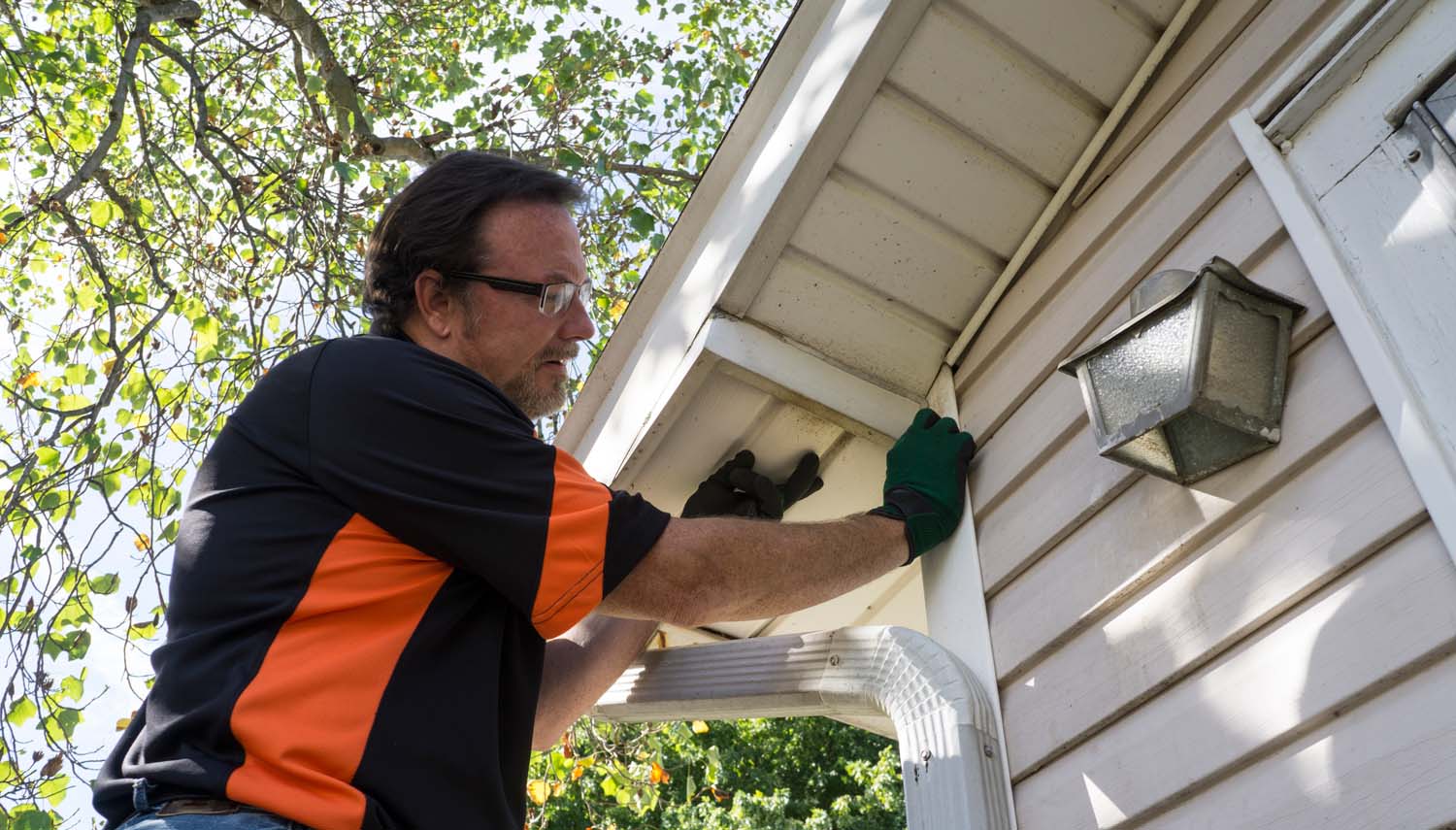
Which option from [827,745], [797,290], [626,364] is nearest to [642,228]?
Answer: [626,364]

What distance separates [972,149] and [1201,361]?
3.01ft

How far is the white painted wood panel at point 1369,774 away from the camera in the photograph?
1211 millimetres

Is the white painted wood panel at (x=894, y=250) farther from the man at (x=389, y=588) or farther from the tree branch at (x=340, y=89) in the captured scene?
the tree branch at (x=340, y=89)

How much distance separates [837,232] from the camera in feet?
7.73

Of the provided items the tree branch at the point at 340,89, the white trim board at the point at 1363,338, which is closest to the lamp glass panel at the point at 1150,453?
the white trim board at the point at 1363,338

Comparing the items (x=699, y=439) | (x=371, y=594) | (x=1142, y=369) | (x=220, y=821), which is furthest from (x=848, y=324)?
(x=220, y=821)

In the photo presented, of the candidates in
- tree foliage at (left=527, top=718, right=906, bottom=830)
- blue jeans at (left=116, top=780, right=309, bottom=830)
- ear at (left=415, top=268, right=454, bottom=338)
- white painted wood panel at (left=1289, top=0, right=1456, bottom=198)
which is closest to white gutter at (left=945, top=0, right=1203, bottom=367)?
white painted wood panel at (left=1289, top=0, right=1456, bottom=198)

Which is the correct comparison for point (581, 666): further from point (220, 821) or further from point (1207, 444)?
point (1207, 444)

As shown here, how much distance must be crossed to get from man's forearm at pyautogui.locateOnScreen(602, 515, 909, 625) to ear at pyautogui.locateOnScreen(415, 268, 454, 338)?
0.73 metres

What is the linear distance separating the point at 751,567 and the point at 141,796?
0.91 metres

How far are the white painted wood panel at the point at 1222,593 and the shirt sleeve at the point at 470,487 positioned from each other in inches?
26.5

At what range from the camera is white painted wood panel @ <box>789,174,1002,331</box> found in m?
2.34

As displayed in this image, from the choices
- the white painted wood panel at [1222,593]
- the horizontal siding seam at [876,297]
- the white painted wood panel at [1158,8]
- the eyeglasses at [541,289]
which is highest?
the white painted wood panel at [1158,8]

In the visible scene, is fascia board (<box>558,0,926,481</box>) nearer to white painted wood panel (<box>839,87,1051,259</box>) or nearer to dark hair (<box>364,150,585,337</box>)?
white painted wood panel (<box>839,87,1051,259</box>)
